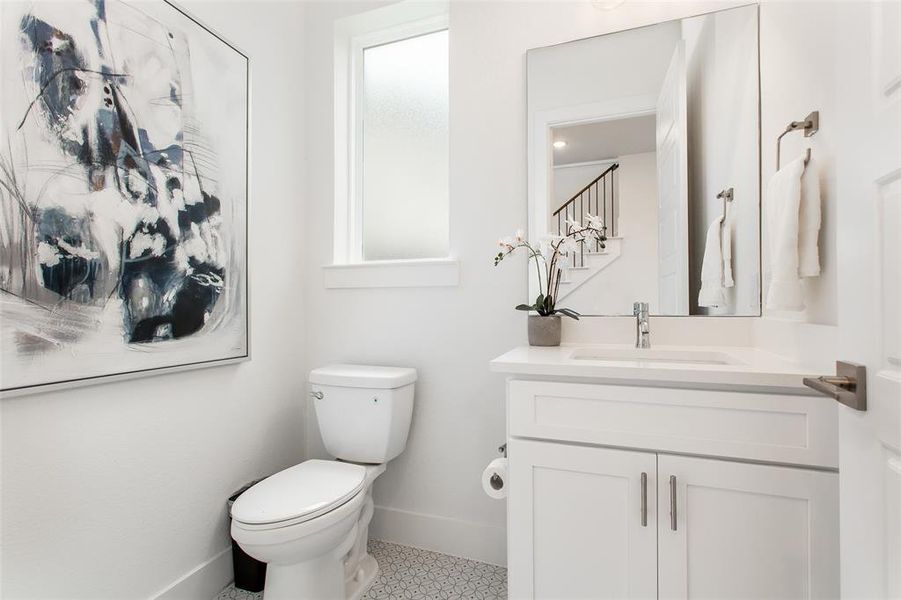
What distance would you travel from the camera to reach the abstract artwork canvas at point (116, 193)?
3.40 feet

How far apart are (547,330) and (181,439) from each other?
1.29 m

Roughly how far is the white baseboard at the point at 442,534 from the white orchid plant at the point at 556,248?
35.1 inches

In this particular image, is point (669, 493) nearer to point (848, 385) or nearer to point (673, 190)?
point (848, 385)

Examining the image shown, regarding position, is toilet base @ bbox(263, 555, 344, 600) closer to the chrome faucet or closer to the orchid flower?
the chrome faucet

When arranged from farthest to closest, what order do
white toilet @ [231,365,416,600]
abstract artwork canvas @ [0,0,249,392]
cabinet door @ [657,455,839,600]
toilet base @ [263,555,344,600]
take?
1. toilet base @ [263,555,344,600]
2. white toilet @ [231,365,416,600]
3. abstract artwork canvas @ [0,0,249,392]
4. cabinet door @ [657,455,839,600]

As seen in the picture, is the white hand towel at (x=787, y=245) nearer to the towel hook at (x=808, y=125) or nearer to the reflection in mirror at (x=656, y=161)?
the towel hook at (x=808, y=125)

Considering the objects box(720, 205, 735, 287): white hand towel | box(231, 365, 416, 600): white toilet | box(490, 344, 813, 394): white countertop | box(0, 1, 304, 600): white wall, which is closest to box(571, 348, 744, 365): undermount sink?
box(490, 344, 813, 394): white countertop

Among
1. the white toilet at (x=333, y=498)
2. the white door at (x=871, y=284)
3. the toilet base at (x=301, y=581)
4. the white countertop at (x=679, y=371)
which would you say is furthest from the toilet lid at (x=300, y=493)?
the white door at (x=871, y=284)

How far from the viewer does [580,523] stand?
1115mm

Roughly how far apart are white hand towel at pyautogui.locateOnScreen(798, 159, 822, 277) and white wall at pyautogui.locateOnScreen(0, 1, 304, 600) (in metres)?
1.78

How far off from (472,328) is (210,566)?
127cm

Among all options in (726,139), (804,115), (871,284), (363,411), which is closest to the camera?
(871,284)

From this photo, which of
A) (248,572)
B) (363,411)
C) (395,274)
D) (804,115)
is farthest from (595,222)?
(248,572)

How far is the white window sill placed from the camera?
1.77 metres
